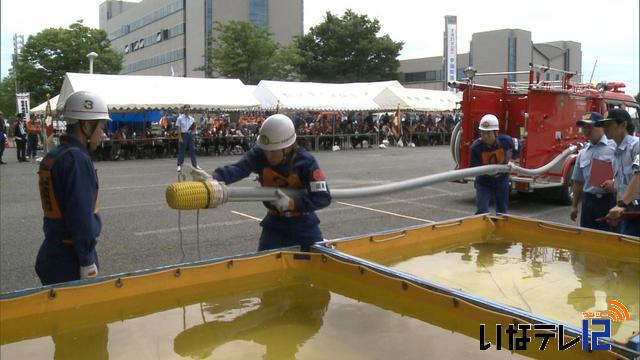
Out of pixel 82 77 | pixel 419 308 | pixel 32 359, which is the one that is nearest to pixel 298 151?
pixel 419 308

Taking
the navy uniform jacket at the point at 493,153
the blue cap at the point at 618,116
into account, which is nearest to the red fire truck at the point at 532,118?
the navy uniform jacket at the point at 493,153

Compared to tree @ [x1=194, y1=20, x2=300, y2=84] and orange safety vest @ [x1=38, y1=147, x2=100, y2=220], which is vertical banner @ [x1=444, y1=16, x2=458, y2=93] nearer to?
tree @ [x1=194, y1=20, x2=300, y2=84]

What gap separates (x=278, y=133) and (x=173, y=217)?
6195 millimetres

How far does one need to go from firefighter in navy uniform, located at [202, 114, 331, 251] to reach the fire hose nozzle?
0.51 meters

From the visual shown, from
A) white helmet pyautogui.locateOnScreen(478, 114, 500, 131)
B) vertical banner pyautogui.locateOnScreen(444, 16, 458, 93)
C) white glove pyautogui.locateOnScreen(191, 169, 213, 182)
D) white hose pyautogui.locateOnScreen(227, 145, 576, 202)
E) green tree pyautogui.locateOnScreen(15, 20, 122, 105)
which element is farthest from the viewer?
green tree pyautogui.locateOnScreen(15, 20, 122, 105)

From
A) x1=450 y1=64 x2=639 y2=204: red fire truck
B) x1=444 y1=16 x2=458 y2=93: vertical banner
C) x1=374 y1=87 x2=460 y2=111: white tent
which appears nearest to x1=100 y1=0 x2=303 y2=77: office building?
x1=444 y1=16 x2=458 y2=93: vertical banner

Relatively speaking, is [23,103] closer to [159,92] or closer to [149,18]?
[159,92]

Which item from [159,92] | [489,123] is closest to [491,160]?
[489,123]

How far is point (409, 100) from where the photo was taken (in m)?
28.8

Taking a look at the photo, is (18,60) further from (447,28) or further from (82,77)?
(447,28)

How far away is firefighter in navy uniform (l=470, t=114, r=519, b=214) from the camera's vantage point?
6.87m

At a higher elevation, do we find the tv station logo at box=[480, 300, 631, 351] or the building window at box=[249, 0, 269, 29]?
the building window at box=[249, 0, 269, 29]

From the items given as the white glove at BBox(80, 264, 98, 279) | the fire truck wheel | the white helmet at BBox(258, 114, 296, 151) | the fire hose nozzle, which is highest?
the white helmet at BBox(258, 114, 296, 151)

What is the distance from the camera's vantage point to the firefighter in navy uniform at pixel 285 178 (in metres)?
3.67
